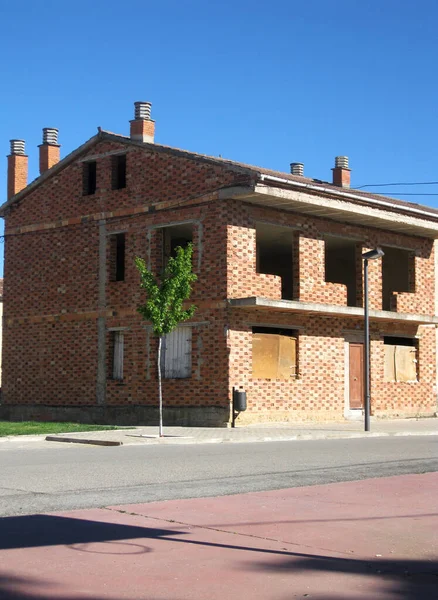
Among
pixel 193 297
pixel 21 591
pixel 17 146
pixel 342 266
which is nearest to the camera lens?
pixel 21 591

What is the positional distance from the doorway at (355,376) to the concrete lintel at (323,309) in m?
1.17

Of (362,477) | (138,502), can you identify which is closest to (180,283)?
(362,477)

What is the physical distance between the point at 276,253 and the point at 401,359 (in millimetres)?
6437

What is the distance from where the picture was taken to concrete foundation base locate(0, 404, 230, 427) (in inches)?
1050

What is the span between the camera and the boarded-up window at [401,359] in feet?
104

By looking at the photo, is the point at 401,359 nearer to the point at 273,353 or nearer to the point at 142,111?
the point at 273,353

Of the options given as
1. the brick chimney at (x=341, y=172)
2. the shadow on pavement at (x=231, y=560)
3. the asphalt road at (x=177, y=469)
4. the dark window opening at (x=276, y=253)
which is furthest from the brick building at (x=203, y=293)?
the shadow on pavement at (x=231, y=560)

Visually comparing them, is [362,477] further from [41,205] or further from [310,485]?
[41,205]

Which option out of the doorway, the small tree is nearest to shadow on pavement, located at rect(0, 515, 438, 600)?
the small tree

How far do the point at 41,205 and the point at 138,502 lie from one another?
23.1 meters

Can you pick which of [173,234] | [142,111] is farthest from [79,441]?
[142,111]

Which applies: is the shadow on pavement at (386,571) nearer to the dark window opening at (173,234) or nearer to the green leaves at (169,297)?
the green leaves at (169,297)

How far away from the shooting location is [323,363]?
2914cm

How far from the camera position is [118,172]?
30.3m
